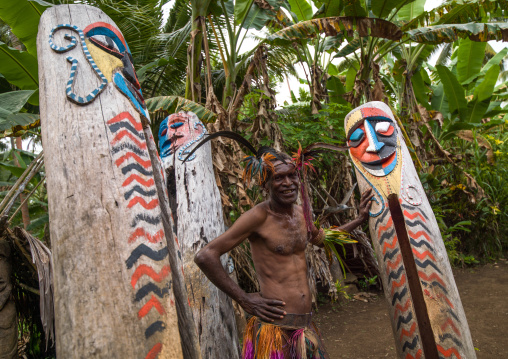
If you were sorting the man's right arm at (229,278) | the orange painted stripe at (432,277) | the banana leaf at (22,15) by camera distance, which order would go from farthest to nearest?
the banana leaf at (22,15) < the orange painted stripe at (432,277) < the man's right arm at (229,278)

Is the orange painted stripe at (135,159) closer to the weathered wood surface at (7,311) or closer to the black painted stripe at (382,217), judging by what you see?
the black painted stripe at (382,217)

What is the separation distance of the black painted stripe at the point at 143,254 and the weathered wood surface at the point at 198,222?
5.97 ft

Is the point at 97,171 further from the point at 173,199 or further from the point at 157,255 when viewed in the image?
the point at 173,199

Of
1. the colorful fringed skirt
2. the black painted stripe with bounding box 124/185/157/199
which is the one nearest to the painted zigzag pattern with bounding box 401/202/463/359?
the colorful fringed skirt

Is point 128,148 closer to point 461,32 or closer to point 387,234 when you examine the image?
point 387,234

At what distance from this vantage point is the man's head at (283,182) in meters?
2.54

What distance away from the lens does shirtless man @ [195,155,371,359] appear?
2359 millimetres

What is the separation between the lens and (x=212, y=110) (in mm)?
5090

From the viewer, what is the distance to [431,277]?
277cm

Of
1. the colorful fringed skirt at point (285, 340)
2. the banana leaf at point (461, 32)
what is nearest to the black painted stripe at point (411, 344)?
the colorful fringed skirt at point (285, 340)

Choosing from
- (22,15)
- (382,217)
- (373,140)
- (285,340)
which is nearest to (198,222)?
(285,340)

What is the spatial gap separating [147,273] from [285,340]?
3.96 ft

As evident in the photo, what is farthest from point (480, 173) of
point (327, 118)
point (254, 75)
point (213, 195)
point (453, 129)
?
point (213, 195)

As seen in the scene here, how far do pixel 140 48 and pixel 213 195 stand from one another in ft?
19.9
